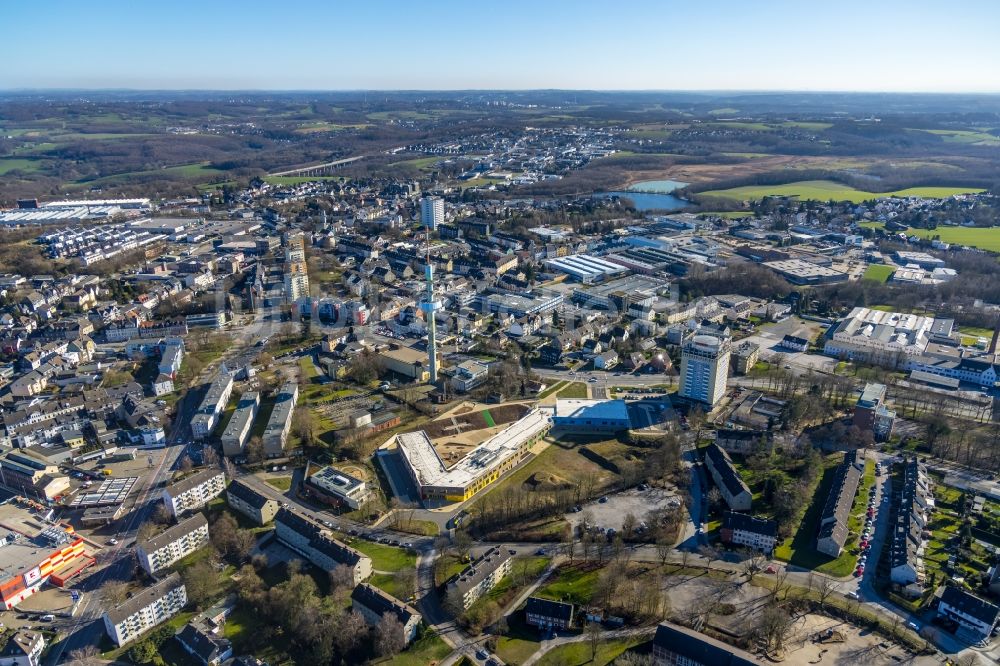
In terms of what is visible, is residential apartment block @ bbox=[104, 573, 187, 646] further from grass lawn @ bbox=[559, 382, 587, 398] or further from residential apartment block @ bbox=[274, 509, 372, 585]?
grass lawn @ bbox=[559, 382, 587, 398]

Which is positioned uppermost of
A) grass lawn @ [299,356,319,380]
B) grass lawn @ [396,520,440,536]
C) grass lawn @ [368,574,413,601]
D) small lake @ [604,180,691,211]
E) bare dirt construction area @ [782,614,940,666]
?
small lake @ [604,180,691,211]

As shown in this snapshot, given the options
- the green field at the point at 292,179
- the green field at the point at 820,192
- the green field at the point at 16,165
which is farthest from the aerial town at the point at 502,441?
the green field at the point at 16,165

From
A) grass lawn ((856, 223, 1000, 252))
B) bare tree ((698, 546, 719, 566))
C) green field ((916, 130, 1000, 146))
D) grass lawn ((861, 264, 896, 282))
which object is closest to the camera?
bare tree ((698, 546, 719, 566))

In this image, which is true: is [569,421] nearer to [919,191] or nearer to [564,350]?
[564,350]

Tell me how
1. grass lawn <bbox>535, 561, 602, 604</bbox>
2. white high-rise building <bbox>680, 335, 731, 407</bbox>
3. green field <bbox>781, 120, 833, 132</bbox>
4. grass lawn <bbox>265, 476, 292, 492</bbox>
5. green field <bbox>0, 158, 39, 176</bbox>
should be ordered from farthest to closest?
green field <bbox>781, 120, 833, 132</bbox> → green field <bbox>0, 158, 39, 176</bbox> → white high-rise building <bbox>680, 335, 731, 407</bbox> → grass lawn <bbox>265, 476, 292, 492</bbox> → grass lawn <bbox>535, 561, 602, 604</bbox>

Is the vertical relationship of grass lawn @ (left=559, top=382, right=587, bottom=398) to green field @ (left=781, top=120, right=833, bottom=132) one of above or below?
below

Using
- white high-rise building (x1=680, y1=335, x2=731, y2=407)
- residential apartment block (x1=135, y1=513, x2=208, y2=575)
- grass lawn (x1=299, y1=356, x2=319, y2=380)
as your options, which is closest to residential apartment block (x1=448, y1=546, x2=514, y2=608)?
residential apartment block (x1=135, y1=513, x2=208, y2=575)

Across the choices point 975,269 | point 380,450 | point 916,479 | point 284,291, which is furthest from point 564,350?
point 975,269
